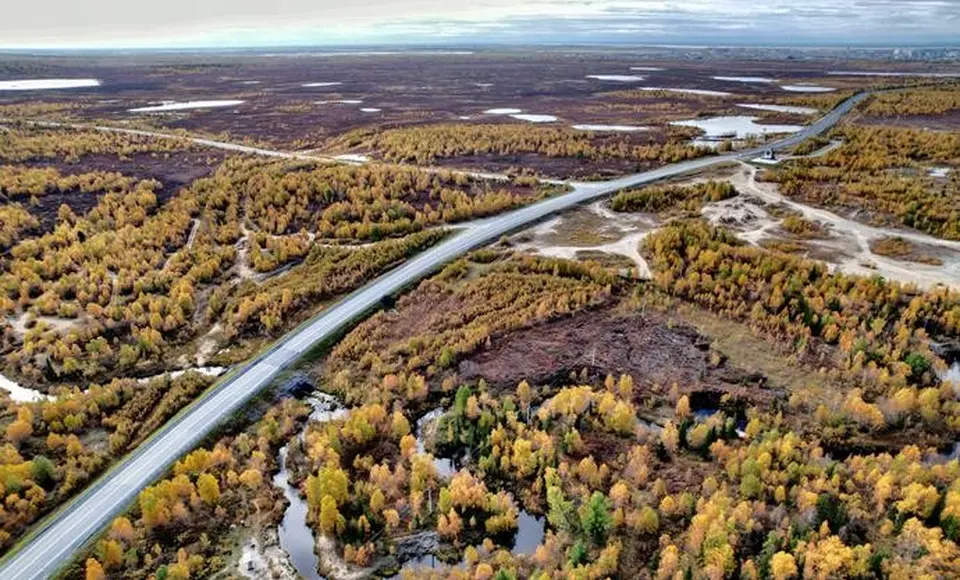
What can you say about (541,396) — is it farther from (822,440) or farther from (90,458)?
(90,458)

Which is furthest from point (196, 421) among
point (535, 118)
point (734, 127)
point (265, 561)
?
point (734, 127)

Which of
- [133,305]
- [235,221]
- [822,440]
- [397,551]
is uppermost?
[235,221]

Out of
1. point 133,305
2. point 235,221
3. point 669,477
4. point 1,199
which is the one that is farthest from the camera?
point 1,199

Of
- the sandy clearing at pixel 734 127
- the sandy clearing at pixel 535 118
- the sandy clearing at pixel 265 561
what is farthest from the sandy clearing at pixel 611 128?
the sandy clearing at pixel 265 561

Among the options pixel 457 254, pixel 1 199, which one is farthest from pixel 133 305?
pixel 1 199

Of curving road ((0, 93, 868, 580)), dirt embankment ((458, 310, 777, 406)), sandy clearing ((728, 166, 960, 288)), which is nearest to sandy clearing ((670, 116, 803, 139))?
sandy clearing ((728, 166, 960, 288))

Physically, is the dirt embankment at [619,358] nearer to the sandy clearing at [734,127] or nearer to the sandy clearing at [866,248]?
the sandy clearing at [866,248]

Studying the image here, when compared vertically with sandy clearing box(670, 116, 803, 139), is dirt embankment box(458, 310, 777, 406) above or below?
below

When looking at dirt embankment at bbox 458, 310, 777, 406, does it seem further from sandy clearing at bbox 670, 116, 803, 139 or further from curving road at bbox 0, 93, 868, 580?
sandy clearing at bbox 670, 116, 803, 139
